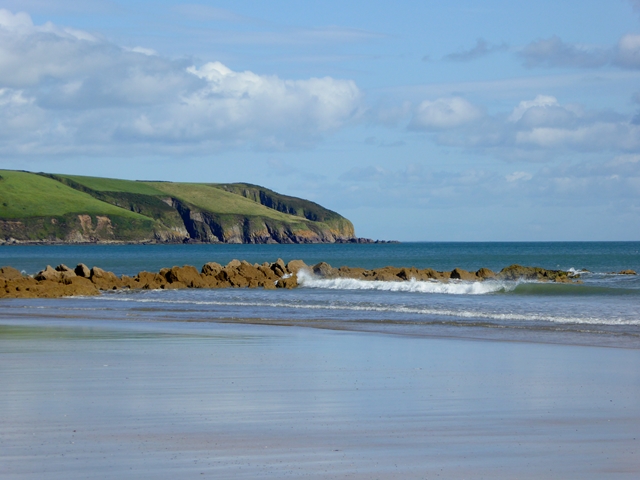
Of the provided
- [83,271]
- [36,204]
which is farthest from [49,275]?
[36,204]

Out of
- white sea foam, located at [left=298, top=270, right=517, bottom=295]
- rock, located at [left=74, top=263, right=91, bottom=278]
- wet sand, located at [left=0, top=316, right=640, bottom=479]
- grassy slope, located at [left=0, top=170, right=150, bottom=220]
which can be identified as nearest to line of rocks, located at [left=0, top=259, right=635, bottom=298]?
rock, located at [left=74, top=263, right=91, bottom=278]

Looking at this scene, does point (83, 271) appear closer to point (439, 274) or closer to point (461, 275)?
point (439, 274)

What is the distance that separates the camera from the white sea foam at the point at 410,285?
33938mm

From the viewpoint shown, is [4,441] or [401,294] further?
[401,294]

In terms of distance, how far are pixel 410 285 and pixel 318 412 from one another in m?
28.4

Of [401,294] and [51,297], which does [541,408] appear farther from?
[51,297]

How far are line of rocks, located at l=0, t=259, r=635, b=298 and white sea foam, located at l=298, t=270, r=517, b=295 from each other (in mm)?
799

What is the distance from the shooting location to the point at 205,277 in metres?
38.8

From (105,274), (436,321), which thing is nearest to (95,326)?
(436,321)

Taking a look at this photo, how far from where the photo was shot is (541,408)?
8680 millimetres

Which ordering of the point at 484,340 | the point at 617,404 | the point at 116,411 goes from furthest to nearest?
the point at 484,340 → the point at 617,404 → the point at 116,411

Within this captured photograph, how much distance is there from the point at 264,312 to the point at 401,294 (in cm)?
940

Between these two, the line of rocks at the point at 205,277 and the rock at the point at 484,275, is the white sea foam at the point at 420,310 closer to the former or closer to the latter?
the line of rocks at the point at 205,277

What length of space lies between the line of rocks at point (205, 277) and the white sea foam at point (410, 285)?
2.62ft
